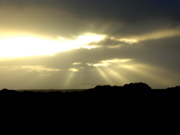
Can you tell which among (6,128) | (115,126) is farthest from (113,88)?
(6,128)

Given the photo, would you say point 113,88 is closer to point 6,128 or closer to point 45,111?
point 45,111

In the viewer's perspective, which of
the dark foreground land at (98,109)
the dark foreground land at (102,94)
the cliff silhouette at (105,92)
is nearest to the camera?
the dark foreground land at (98,109)

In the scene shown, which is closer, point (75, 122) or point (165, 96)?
point (75, 122)

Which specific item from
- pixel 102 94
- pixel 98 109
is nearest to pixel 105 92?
pixel 102 94

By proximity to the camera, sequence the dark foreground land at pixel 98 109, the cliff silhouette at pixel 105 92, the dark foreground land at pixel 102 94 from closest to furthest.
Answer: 1. the dark foreground land at pixel 98 109
2. the dark foreground land at pixel 102 94
3. the cliff silhouette at pixel 105 92

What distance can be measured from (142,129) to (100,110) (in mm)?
9239

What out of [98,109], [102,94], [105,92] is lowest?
[98,109]

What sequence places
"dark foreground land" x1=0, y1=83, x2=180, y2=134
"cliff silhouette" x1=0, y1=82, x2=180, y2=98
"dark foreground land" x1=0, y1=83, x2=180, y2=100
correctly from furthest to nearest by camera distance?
"cliff silhouette" x1=0, y1=82, x2=180, y2=98 < "dark foreground land" x1=0, y1=83, x2=180, y2=100 < "dark foreground land" x1=0, y1=83, x2=180, y2=134

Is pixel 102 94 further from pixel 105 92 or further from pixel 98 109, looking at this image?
pixel 98 109

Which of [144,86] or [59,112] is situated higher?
[144,86]

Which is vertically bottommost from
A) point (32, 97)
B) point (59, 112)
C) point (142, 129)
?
point (142, 129)

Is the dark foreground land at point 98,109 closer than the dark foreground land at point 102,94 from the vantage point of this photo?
Yes

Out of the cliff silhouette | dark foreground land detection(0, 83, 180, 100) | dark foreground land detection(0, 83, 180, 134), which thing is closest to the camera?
dark foreground land detection(0, 83, 180, 134)

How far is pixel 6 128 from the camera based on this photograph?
38438 millimetres
